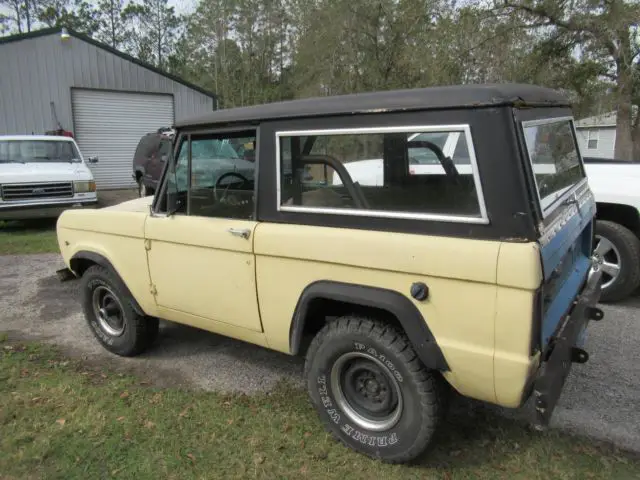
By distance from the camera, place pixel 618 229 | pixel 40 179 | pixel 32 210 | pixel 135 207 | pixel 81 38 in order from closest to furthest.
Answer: pixel 135 207 → pixel 618 229 → pixel 32 210 → pixel 40 179 → pixel 81 38

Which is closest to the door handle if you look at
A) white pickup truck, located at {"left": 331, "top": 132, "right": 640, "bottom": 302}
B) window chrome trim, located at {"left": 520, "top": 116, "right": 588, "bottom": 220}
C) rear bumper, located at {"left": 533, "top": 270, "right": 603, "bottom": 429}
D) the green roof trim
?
window chrome trim, located at {"left": 520, "top": 116, "right": 588, "bottom": 220}

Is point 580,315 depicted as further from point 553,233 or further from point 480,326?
point 480,326

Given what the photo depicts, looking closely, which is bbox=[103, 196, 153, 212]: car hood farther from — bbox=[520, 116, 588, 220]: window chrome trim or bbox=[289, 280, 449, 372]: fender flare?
bbox=[520, 116, 588, 220]: window chrome trim

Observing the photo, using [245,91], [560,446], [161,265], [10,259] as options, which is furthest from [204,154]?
[245,91]

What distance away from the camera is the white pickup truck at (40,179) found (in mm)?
8961

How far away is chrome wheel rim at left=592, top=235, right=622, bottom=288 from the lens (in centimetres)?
470

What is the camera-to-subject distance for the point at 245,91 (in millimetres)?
26016

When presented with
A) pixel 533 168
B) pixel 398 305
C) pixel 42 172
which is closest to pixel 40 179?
pixel 42 172

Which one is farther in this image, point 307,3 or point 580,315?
point 307,3

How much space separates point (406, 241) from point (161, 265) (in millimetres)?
1846

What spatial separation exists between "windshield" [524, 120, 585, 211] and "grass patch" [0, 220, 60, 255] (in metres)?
7.45

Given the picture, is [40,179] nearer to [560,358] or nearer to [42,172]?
[42,172]

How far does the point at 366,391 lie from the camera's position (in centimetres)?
270

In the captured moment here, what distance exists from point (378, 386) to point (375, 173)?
1.25 metres
